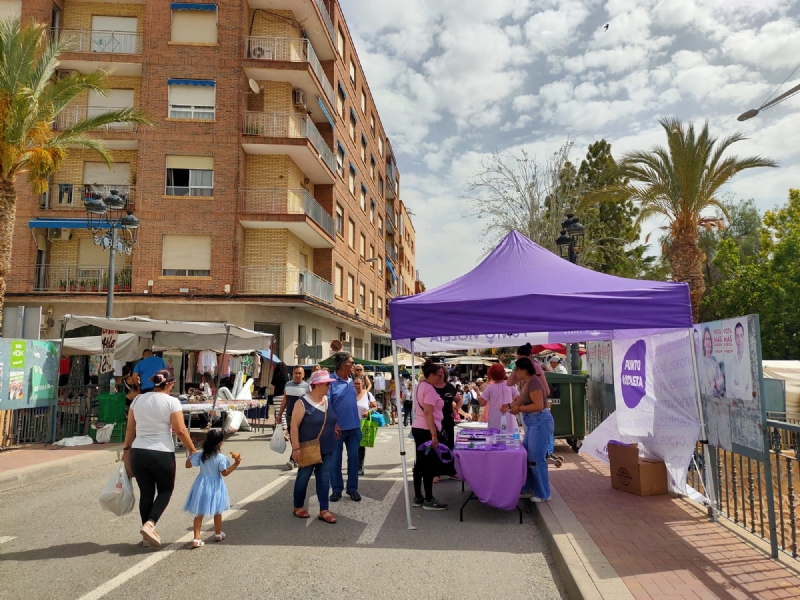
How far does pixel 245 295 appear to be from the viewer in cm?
2388

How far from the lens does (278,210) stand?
25016mm

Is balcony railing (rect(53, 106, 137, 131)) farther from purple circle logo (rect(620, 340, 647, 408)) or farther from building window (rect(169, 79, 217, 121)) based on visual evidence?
purple circle logo (rect(620, 340, 647, 408))

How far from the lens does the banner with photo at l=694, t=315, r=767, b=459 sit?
5.16 m

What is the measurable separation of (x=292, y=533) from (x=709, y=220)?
21.0m

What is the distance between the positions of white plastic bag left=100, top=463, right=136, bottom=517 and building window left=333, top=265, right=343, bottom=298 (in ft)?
83.1

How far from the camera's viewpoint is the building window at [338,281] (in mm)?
31103

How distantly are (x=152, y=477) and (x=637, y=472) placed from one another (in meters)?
5.36

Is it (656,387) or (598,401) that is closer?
(656,387)

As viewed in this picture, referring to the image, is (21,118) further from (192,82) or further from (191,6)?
(191,6)

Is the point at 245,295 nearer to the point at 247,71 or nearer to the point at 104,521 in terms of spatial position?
the point at 247,71

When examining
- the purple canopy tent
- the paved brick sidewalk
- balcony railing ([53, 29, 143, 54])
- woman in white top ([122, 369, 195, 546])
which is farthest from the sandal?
balcony railing ([53, 29, 143, 54])

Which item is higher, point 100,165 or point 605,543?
point 100,165

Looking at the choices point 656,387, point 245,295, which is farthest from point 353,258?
point 656,387

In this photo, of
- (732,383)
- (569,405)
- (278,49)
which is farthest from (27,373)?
(278,49)
